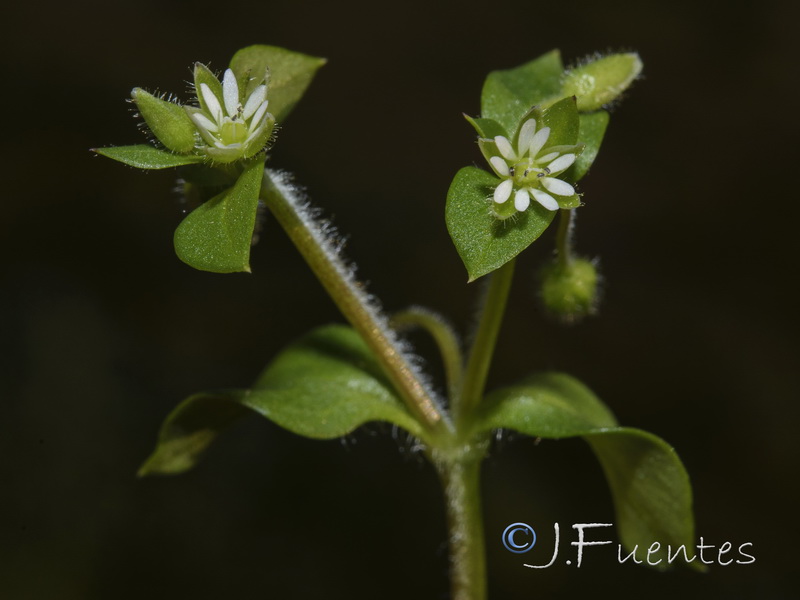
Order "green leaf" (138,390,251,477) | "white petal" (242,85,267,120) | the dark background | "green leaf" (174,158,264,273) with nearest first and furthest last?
"green leaf" (174,158,264,273) < "white petal" (242,85,267,120) < "green leaf" (138,390,251,477) < the dark background

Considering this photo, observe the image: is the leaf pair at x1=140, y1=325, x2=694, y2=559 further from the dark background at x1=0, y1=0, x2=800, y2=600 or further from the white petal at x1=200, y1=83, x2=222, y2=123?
the dark background at x1=0, y1=0, x2=800, y2=600

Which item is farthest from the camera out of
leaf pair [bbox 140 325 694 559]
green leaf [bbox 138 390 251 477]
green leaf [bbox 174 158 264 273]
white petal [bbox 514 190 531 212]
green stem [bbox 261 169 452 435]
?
green leaf [bbox 138 390 251 477]

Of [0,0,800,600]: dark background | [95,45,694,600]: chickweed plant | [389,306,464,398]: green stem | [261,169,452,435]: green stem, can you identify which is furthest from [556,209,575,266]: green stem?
[0,0,800,600]: dark background

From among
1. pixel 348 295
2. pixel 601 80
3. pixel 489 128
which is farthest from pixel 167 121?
pixel 601 80

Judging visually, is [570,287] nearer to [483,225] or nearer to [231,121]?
[483,225]

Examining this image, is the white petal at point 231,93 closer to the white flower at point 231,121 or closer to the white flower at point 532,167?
the white flower at point 231,121

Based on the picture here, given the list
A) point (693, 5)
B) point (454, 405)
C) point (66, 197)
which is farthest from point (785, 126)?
point (66, 197)
